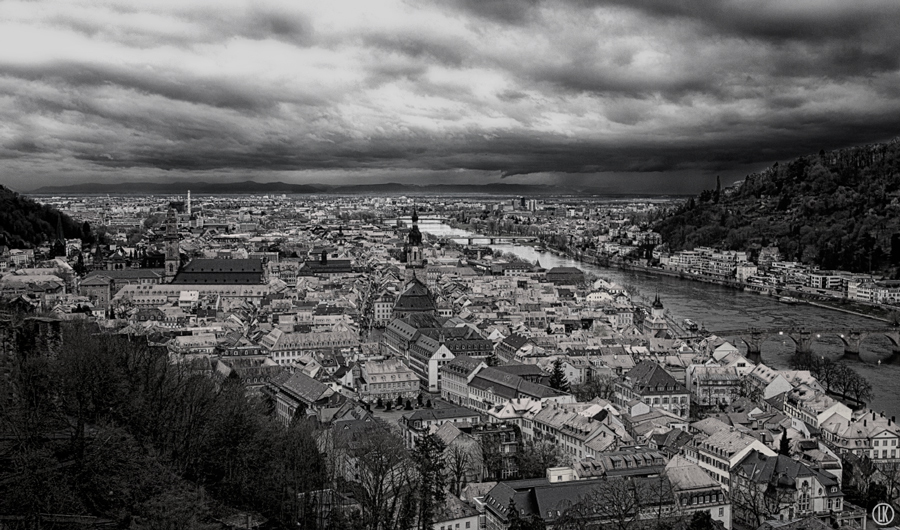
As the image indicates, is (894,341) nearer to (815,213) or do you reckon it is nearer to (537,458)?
(537,458)

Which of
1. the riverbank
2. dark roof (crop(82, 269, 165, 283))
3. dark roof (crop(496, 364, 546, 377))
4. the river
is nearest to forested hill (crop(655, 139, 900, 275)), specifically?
the riverbank

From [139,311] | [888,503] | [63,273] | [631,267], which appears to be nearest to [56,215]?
[63,273]

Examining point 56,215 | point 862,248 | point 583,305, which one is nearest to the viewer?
point 583,305

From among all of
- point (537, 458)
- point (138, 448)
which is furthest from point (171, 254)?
point (138, 448)

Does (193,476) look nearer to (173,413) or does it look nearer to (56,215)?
(173,413)

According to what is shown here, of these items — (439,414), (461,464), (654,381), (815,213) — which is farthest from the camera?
(815,213)

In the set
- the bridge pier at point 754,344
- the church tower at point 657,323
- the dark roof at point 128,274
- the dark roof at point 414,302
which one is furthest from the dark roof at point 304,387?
the dark roof at point 128,274

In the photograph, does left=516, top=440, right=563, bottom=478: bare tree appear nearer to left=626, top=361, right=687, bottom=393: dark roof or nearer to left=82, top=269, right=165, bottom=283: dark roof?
left=626, top=361, right=687, bottom=393: dark roof
